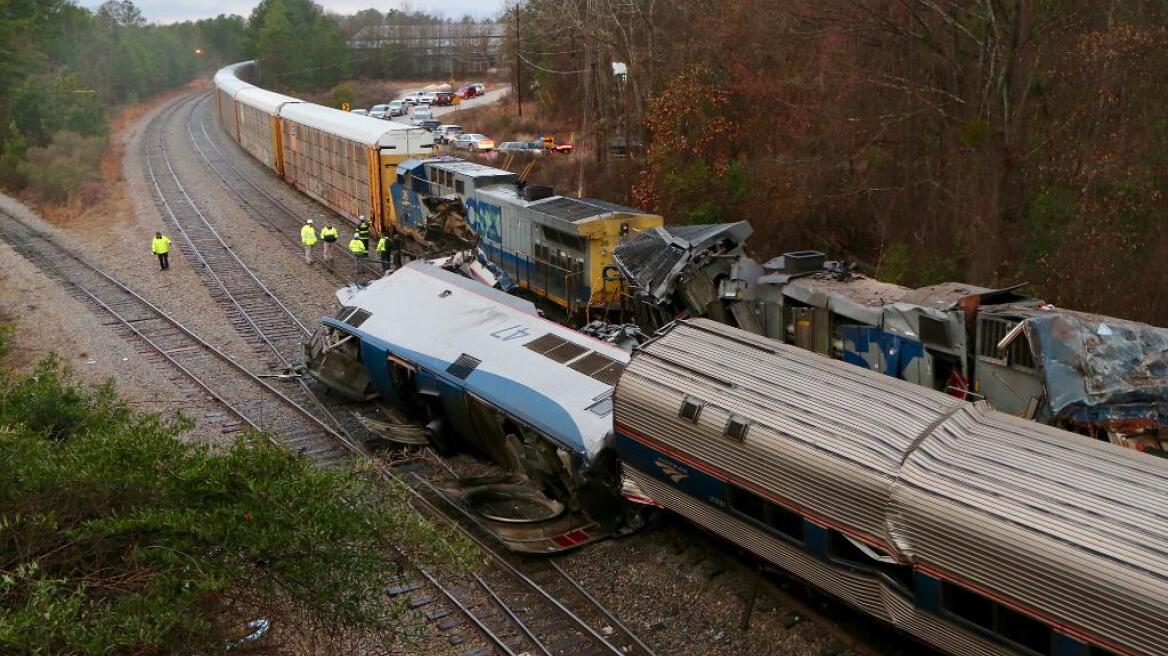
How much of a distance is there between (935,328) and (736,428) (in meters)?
4.49

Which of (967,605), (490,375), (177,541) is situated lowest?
(967,605)

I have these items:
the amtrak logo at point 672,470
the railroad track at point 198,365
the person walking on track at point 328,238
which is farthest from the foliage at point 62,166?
the amtrak logo at point 672,470

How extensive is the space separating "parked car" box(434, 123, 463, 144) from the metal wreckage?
35.8 m

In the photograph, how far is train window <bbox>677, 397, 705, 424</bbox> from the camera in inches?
441

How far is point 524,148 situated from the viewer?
47812 millimetres

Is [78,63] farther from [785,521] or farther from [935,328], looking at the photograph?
[785,521]

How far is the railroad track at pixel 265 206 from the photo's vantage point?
28.4m

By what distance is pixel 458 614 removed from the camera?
1166cm

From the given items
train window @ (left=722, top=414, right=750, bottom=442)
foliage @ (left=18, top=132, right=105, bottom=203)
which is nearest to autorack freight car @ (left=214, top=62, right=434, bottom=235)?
foliage @ (left=18, top=132, right=105, bottom=203)

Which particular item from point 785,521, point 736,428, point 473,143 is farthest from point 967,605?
point 473,143

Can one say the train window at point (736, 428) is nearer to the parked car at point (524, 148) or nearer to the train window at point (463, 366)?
the train window at point (463, 366)

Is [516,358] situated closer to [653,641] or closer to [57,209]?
[653,641]

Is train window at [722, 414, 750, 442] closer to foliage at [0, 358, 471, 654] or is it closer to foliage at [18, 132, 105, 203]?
foliage at [0, 358, 471, 654]

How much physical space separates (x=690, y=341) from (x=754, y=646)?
12.7 feet
